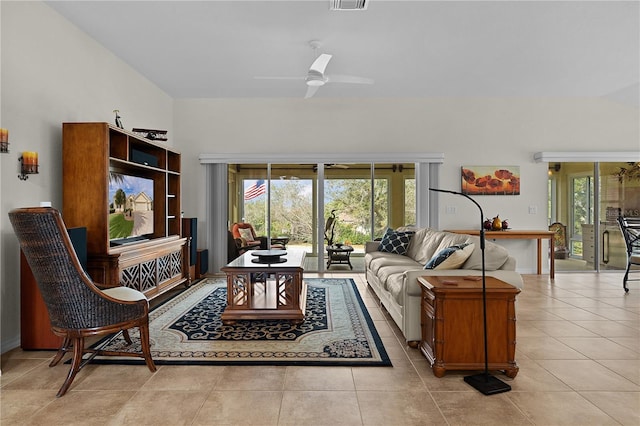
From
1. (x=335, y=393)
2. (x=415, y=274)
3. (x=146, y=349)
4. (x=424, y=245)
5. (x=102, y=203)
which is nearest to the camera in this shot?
(x=335, y=393)

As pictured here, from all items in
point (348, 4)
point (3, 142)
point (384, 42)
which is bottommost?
point (3, 142)

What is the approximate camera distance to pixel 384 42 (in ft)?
14.4

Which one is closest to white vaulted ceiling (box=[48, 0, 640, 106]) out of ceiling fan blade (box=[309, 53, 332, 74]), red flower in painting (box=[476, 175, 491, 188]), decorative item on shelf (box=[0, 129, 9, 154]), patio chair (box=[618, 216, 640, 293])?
ceiling fan blade (box=[309, 53, 332, 74])

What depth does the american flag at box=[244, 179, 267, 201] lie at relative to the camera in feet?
22.2

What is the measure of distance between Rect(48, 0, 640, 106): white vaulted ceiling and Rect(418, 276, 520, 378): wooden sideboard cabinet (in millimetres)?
2729

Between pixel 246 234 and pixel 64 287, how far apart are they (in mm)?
4325

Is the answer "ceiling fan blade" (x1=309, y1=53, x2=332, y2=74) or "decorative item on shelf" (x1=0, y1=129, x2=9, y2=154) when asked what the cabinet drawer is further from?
"decorative item on shelf" (x1=0, y1=129, x2=9, y2=154)

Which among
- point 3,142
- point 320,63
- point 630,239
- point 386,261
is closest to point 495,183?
point 630,239

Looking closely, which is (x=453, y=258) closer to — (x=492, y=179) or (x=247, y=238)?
(x=492, y=179)

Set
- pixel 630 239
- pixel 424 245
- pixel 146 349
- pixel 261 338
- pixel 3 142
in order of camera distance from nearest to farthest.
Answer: pixel 146 349 < pixel 3 142 < pixel 261 338 < pixel 424 245 < pixel 630 239

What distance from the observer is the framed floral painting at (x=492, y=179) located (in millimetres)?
6664

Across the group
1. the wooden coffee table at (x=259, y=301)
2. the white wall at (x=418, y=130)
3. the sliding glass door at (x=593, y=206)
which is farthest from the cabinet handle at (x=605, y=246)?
the wooden coffee table at (x=259, y=301)

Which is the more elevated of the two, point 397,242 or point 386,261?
point 397,242

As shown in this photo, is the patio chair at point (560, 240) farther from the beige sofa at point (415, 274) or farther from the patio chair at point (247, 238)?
the patio chair at point (247, 238)
